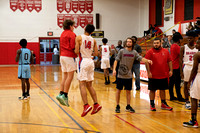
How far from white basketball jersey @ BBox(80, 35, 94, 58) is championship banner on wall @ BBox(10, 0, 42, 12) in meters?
21.2

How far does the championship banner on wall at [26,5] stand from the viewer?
24562 millimetres

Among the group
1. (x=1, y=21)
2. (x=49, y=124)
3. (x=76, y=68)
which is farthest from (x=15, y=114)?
(x=1, y=21)

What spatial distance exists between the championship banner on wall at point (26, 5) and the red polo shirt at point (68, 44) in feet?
68.4

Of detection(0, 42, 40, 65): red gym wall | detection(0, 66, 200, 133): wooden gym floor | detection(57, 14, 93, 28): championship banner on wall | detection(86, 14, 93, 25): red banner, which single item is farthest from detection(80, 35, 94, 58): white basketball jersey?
detection(86, 14, 93, 25): red banner

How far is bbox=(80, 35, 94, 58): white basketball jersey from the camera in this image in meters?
5.18

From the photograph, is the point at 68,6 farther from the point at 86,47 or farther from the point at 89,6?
the point at 86,47

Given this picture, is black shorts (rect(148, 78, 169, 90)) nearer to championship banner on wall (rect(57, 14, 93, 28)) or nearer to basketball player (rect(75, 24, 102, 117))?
Answer: basketball player (rect(75, 24, 102, 117))

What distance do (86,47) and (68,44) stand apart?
42cm

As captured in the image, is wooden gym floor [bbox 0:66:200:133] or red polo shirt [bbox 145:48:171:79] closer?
wooden gym floor [bbox 0:66:200:133]

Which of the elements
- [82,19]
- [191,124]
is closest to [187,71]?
[191,124]

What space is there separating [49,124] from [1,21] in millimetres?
21422

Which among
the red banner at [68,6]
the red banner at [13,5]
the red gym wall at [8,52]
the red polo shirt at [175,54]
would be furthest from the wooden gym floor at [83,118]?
the red banner at [68,6]

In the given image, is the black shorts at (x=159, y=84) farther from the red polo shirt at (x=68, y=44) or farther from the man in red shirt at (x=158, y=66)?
the red polo shirt at (x=68, y=44)

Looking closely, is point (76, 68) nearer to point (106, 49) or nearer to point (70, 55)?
point (70, 55)
